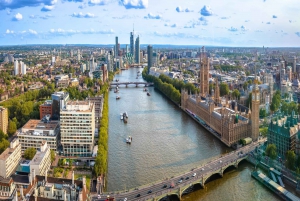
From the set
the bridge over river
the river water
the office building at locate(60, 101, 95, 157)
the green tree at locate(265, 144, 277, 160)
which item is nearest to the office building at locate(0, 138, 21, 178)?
the office building at locate(60, 101, 95, 157)

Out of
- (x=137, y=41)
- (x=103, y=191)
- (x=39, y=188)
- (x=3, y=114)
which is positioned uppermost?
(x=137, y=41)

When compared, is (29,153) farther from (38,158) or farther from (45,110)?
(45,110)

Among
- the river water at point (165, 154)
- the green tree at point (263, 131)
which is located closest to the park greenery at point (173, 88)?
the river water at point (165, 154)

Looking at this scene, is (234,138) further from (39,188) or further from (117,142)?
(39,188)

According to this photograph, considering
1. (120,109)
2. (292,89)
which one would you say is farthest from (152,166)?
(292,89)

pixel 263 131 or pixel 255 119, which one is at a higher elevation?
pixel 255 119

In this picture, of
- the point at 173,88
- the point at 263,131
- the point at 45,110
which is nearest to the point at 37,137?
the point at 45,110

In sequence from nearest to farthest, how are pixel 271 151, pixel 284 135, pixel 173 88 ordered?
1. pixel 271 151
2. pixel 284 135
3. pixel 173 88
